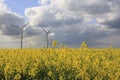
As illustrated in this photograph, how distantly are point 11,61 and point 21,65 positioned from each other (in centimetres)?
53

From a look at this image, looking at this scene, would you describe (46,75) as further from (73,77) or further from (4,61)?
(4,61)

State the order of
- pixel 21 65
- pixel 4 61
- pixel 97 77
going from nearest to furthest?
Result: pixel 97 77
pixel 21 65
pixel 4 61

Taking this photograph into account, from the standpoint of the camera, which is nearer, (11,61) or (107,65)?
(107,65)

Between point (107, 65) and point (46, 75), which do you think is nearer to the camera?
point (107, 65)

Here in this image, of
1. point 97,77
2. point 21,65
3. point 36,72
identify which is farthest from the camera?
point 21,65

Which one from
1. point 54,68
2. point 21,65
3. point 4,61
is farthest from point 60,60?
point 4,61

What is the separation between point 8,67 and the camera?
40.8 ft

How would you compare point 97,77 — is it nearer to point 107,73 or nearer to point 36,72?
point 107,73

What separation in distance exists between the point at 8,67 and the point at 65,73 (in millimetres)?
1897

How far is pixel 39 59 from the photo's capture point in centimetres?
1344

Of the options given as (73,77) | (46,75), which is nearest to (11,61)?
(46,75)

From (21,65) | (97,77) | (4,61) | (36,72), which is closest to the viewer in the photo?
(97,77)

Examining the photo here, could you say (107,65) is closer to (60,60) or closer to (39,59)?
(60,60)

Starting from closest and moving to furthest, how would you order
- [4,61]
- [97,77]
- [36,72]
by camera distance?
[97,77], [36,72], [4,61]
